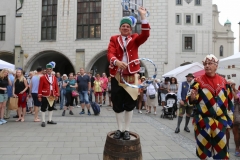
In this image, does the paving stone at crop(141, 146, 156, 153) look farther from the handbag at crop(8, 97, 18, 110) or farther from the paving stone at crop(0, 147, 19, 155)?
the handbag at crop(8, 97, 18, 110)

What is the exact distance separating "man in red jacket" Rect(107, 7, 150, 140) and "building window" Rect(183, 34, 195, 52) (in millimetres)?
31867

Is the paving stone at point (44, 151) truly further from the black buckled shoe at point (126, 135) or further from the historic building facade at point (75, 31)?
the historic building facade at point (75, 31)

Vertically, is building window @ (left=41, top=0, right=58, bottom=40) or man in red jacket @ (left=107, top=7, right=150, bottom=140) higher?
building window @ (left=41, top=0, right=58, bottom=40)

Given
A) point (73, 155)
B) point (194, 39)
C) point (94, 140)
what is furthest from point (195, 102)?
point (194, 39)

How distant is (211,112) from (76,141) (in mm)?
3687

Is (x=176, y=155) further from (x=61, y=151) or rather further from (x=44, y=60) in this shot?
(x=44, y=60)

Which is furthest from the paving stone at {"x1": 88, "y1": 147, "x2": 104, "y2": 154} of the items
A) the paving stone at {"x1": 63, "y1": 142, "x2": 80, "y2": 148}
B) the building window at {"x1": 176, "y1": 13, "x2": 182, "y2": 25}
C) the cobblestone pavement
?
the building window at {"x1": 176, "y1": 13, "x2": 182, "y2": 25}

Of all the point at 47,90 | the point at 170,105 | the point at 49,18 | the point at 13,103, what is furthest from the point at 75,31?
the point at 47,90

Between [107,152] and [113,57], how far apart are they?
150cm

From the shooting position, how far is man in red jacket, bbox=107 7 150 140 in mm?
3479

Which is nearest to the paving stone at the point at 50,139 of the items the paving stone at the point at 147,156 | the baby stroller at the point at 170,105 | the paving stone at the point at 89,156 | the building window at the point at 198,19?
the paving stone at the point at 89,156

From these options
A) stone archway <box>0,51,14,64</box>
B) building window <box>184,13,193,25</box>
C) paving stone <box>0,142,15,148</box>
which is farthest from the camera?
building window <box>184,13,193,25</box>

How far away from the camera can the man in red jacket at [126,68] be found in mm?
3479

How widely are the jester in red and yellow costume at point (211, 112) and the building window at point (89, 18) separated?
19.8m
